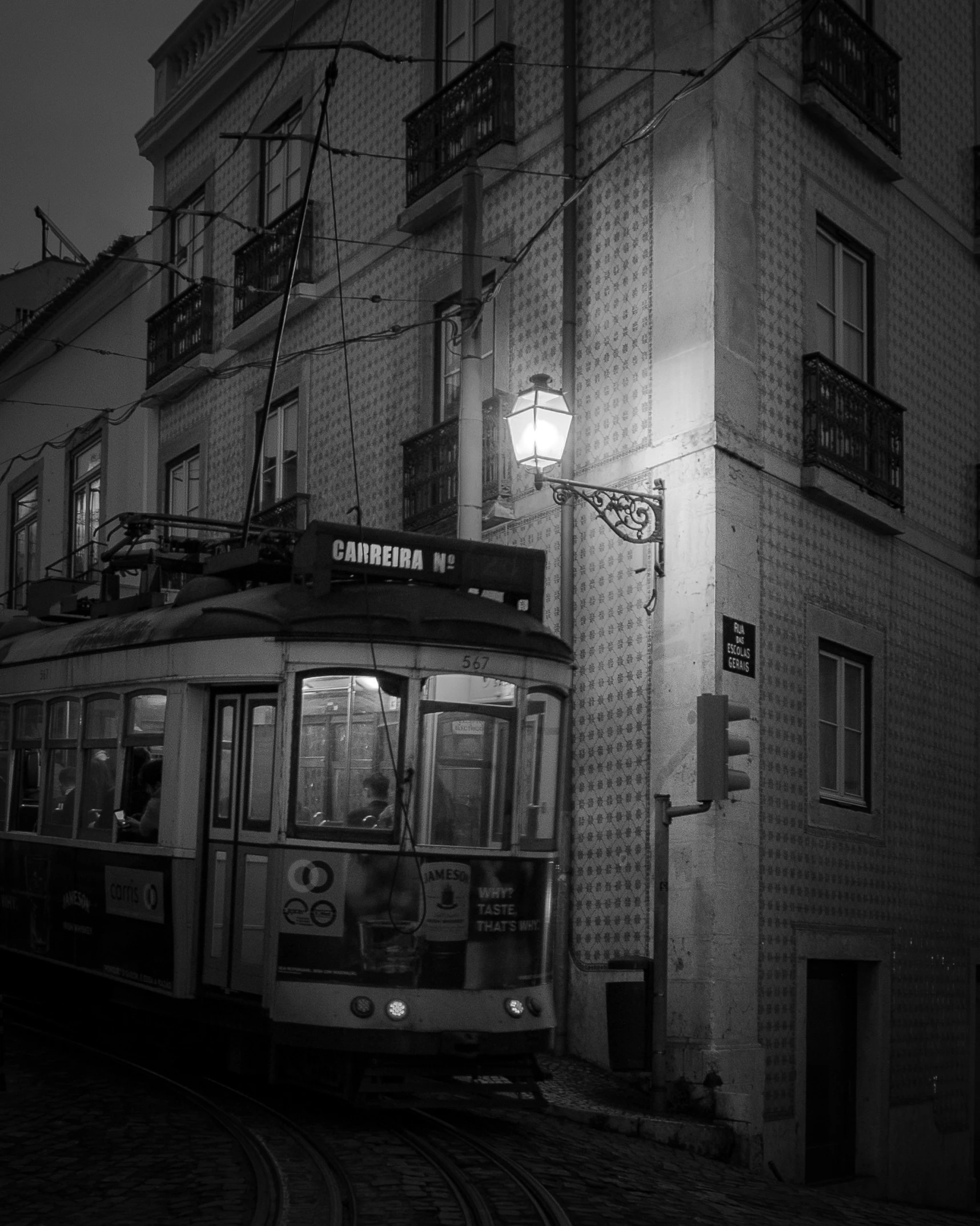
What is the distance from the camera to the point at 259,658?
978 cm

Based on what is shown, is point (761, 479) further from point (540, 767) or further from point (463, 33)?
point (463, 33)

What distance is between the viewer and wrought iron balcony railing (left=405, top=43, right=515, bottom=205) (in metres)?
14.7

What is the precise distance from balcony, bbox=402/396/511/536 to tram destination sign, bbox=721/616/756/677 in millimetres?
2710

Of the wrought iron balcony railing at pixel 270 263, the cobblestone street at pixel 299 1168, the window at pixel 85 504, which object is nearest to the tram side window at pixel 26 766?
the cobblestone street at pixel 299 1168

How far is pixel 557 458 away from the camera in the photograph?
38.4ft

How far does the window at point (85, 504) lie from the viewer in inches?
924

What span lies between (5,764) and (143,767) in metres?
2.75

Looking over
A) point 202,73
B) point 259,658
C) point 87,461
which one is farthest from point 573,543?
point 87,461

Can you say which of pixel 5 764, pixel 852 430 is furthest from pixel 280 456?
pixel 852 430

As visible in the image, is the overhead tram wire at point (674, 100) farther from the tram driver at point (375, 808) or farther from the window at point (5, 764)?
the window at point (5, 764)

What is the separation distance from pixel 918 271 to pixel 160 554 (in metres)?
7.20

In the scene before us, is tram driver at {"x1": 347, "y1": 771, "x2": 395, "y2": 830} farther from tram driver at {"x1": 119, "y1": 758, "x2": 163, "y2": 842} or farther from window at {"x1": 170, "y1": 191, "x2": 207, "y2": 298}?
window at {"x1": 170, "y1": 191, "x2": 207, "y2": 298}

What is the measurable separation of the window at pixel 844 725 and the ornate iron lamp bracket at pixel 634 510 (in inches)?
73.8

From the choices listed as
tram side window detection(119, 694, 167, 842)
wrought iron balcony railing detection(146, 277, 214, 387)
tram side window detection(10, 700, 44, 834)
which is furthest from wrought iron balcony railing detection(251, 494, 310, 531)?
tram side window detection(119, 694, 167, 842)
